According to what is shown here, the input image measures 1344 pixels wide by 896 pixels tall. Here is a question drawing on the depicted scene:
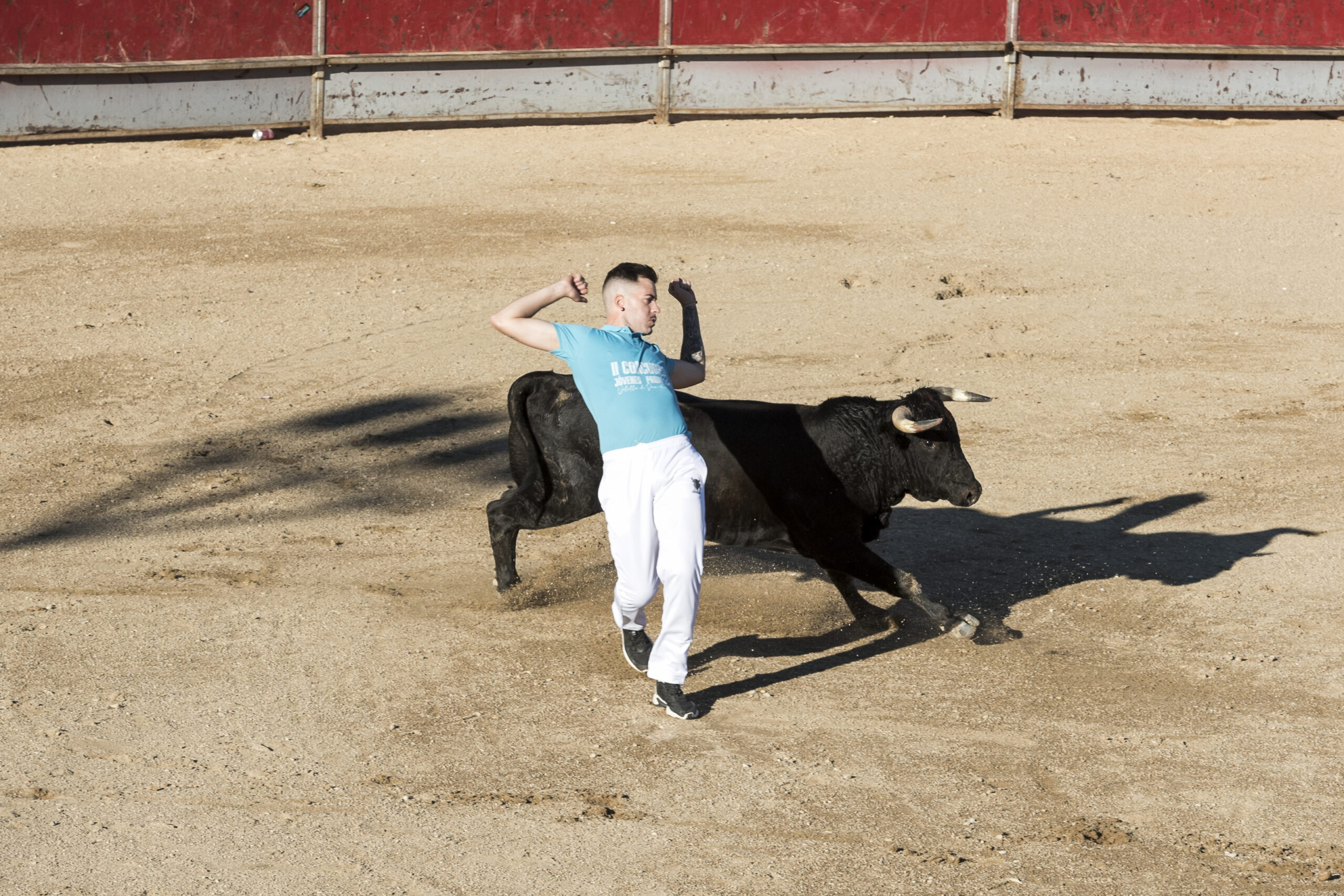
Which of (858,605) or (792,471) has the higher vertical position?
(792,471)

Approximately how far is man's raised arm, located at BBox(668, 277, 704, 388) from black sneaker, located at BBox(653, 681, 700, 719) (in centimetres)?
116

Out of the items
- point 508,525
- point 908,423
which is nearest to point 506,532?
point 508,525

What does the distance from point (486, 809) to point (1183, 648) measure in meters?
3.24

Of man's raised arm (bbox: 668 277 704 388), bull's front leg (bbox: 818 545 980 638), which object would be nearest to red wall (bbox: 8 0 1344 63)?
man's raised arm (bbox: 668 277 704 388)

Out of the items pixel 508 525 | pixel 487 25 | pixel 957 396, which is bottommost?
pixel 508 525

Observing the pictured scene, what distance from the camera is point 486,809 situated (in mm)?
5070

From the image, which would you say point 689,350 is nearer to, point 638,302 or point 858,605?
point 638,302

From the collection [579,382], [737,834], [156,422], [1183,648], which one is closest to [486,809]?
[737,834]

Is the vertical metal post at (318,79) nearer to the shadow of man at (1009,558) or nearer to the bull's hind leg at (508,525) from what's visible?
the shadow of man at (1009,558)

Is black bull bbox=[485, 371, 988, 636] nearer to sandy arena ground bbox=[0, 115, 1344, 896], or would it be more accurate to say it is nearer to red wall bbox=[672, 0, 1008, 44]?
sandy arena ground bbox=[0, 115, 1344, 896]

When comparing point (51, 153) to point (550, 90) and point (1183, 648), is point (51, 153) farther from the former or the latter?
point (1183, 648)

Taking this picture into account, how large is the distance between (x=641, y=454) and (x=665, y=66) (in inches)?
465

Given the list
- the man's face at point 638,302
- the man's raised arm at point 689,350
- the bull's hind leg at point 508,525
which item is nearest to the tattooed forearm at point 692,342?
the man's raised arm at point 689,350

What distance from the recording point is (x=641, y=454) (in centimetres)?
552
